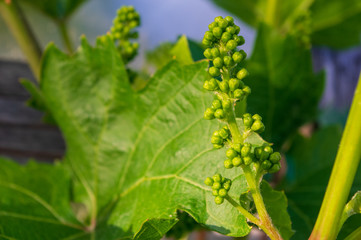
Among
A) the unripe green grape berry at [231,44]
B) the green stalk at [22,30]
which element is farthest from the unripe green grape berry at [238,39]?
the green stalk at [22,30]

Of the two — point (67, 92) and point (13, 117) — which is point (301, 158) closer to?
point (67, 92)

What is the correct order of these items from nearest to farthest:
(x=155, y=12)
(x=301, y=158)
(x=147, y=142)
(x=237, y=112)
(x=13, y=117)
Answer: (x=237, y=112) < (x=147, y=142) < (x=301, y=158) < (x=13, y=117) < (x=155, y=12)

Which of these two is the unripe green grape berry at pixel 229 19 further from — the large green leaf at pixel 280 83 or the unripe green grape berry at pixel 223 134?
the large green leaf at pixel 280 83

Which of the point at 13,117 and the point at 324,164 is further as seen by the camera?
the point at 13,117

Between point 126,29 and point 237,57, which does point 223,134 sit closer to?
point 237,57

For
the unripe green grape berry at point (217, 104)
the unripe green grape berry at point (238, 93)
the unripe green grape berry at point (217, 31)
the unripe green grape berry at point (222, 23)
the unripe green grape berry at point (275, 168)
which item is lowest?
the unripe green grape berry at point (275, 168)

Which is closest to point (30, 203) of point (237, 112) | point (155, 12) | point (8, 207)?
point (8, 207)
